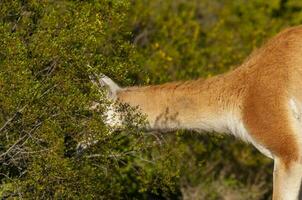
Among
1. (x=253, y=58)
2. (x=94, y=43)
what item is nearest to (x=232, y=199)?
(x=253, y=58)

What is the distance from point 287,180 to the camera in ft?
29.3

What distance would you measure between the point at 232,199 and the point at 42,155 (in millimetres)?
5516

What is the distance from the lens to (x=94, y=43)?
8.73m

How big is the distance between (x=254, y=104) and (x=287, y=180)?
0.86 metres

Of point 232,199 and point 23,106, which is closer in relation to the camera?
point 23,106

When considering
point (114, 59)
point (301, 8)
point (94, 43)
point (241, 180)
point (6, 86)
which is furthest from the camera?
point (301, 8)

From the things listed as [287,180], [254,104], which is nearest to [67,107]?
[254,104]

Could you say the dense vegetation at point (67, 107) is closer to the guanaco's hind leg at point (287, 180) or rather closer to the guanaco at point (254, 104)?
the guanaco at point (254, 104)

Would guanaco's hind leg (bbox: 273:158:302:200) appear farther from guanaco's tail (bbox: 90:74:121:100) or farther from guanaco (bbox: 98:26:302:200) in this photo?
guanaco's tail (bbox: 90:74:121:100)

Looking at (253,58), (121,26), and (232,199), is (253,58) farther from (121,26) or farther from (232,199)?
(232,199)

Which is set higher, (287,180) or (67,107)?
(67,107)

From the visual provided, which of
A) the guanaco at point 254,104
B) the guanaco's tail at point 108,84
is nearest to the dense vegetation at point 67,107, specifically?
the guanaco's tail at point 108,84

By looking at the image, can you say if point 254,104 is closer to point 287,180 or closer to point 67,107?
point 287,180

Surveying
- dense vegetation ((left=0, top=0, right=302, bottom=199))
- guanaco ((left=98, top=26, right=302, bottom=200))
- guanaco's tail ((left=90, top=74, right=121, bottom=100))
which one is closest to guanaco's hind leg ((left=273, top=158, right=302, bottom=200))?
guanaco ((left=98, top=26, right=302, bottom=200))
